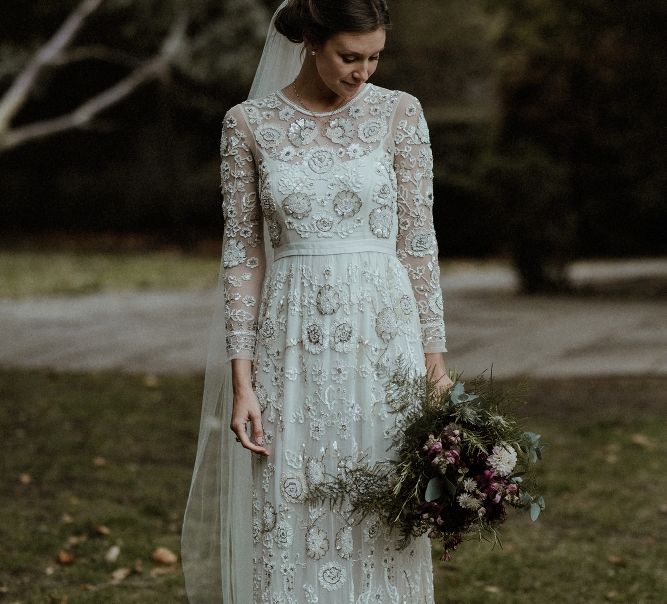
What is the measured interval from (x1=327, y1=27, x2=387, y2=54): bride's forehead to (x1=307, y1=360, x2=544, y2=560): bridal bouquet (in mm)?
830

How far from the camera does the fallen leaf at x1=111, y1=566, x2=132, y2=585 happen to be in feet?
15.2

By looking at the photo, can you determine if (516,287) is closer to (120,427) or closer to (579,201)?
(579,201)

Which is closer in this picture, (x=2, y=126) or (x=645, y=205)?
(x=645, y=205)

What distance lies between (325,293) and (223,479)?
0.82 m

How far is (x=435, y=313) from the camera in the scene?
3016mm

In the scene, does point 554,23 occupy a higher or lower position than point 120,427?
higher

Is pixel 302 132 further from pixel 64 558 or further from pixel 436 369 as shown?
pixel 64 558

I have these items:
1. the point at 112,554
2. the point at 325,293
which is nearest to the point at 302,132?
the point at 325,293

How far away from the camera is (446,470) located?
2615 millimetres

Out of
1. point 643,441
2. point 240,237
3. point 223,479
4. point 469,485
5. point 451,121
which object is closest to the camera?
point 469,485

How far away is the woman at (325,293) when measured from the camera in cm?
287

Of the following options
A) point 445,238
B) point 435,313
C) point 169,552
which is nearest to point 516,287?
point 445,238

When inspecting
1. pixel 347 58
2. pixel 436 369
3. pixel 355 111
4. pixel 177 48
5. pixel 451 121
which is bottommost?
pixel 436 369

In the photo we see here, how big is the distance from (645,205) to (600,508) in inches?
309
